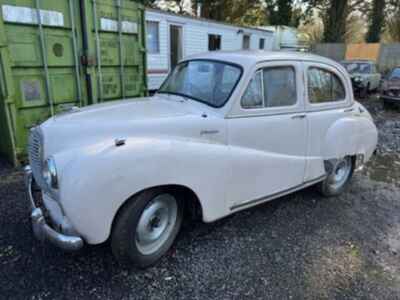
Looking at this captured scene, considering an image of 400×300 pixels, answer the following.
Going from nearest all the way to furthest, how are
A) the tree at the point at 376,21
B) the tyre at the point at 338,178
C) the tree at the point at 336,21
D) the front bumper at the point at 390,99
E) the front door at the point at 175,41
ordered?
the tyre at the point at 338,178 → the front bumper at the point at 390,99 → the front door at the point at 175,41 → the tree at the point at 376,21 → the tree at the point at 336,21

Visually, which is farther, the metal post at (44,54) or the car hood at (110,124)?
the metal post at (44,54)

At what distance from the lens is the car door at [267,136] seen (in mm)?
2871

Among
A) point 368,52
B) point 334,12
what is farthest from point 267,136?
point 334,12

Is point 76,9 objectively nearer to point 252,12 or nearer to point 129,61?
point 129,61

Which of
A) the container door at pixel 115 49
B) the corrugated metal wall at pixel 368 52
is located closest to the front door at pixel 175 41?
the container door at pixel 115 49

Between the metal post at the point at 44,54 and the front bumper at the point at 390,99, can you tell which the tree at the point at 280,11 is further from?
the metal post at the point at 44,54

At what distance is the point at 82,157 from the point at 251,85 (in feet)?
5.67

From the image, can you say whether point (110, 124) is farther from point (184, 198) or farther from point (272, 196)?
point (272, 196)

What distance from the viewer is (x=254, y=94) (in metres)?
3.01

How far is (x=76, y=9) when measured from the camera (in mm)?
5031

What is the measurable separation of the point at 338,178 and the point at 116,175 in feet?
11.0

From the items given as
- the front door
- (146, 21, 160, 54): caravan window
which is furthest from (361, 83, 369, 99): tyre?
(146, 21, 160, 54): caravan window

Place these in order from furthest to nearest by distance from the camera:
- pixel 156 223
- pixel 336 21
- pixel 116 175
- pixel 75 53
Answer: pixel 336 21, pixel 75 53, pixel 156 223, pixel 116 175

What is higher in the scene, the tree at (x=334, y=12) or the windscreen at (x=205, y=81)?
the tree at (x=334, y=12)
